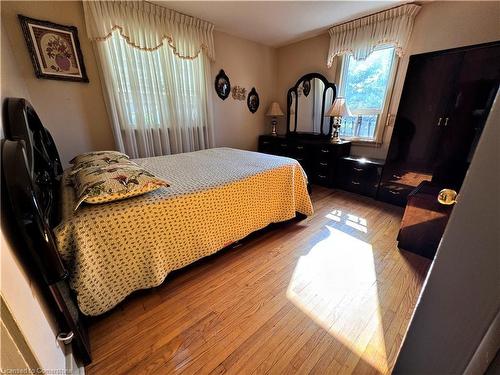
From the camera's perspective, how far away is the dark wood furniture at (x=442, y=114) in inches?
71.4

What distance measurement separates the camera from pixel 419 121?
224 cm

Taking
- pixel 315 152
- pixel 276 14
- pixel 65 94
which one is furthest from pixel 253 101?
pixel 65 94

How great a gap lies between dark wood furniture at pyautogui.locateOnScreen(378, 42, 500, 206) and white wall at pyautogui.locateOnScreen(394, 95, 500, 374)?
1.94 metres

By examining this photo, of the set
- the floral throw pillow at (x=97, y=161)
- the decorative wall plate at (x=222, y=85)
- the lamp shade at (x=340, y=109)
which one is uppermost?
the decorative wall plate at (x=222, y=85)

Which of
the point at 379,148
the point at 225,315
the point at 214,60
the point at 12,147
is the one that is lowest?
the point at 225,315

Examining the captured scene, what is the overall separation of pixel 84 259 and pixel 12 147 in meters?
0.58

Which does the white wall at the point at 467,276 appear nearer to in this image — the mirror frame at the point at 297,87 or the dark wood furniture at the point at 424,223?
the dark wood furniture at the point at 424,223

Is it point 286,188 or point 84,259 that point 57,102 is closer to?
point 84,259

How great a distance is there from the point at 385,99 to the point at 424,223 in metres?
1.89

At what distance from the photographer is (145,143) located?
2693mm

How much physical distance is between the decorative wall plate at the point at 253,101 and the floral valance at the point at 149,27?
3.31 feet

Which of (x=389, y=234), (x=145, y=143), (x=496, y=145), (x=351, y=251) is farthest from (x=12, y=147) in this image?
(x=389, y=234)

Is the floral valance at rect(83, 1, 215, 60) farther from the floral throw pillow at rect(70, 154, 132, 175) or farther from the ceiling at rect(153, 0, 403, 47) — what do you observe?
the floral throw pillow at rect(70, 154, 132, 175)

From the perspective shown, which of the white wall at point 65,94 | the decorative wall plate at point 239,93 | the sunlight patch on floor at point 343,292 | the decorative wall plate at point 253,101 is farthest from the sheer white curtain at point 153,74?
the sunlight patch on floor at point 343,292
